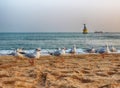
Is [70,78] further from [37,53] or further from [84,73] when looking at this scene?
[37,53]

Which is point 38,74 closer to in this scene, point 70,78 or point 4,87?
point 70,78

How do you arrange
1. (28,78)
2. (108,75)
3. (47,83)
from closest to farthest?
(47,83) < (28,78) < (108,75)

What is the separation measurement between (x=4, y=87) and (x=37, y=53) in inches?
338

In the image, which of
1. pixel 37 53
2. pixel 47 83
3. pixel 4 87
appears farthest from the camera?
pixel 37 53

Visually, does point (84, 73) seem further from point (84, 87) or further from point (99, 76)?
point (84, 87)

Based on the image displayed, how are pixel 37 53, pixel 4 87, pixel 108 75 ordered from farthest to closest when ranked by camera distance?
pixel 37 53, pixel 108 75, pixel 4 87

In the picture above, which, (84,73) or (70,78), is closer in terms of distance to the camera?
(70,78)

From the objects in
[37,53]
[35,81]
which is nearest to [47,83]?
[35,81]

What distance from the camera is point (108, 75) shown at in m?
14.5

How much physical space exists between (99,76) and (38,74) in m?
2.58

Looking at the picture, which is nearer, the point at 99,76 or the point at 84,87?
the point at 84,87

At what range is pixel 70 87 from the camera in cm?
1147

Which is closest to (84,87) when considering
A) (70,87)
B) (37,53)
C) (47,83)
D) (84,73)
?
(70,87)

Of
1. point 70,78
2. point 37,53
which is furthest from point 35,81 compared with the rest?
point 37,53
